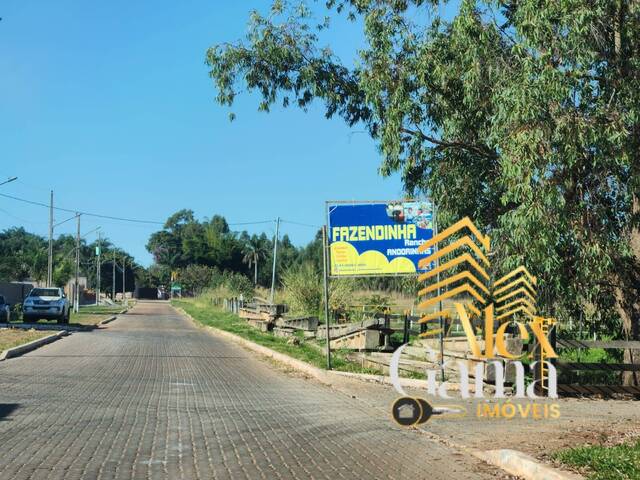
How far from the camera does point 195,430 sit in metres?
8.84

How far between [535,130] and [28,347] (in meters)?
14.9

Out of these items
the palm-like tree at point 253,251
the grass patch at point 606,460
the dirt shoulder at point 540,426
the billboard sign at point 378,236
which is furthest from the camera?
the palm-like tree at point 253,251

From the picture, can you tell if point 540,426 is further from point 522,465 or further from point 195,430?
point 195,430

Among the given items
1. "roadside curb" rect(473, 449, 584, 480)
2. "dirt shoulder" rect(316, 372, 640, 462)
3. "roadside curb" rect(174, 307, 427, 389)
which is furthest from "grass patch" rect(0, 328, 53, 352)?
"roadside curb" rect(473, 449, 584, 480)

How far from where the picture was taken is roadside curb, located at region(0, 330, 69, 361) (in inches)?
698

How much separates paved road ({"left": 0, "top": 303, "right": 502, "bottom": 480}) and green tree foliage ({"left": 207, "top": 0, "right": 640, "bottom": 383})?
14.5ft

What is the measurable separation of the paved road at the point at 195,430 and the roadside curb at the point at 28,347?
2302 millimetres

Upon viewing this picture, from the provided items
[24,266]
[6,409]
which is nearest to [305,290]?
[6,409]

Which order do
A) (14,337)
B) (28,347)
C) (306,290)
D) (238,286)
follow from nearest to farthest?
(28,347), (14,337), (306,290), (238,286)

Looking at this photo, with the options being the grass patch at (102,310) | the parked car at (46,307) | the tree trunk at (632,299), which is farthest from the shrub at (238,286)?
the tree trunk at (632,299)

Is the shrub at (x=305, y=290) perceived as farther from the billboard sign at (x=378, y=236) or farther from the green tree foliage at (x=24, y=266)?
the green tree foliage at (x=24, y=266)

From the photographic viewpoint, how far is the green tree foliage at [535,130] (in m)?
11.5

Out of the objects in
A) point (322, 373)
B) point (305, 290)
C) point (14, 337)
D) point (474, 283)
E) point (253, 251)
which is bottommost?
point (322, 373)

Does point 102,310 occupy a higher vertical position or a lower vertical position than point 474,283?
lower
